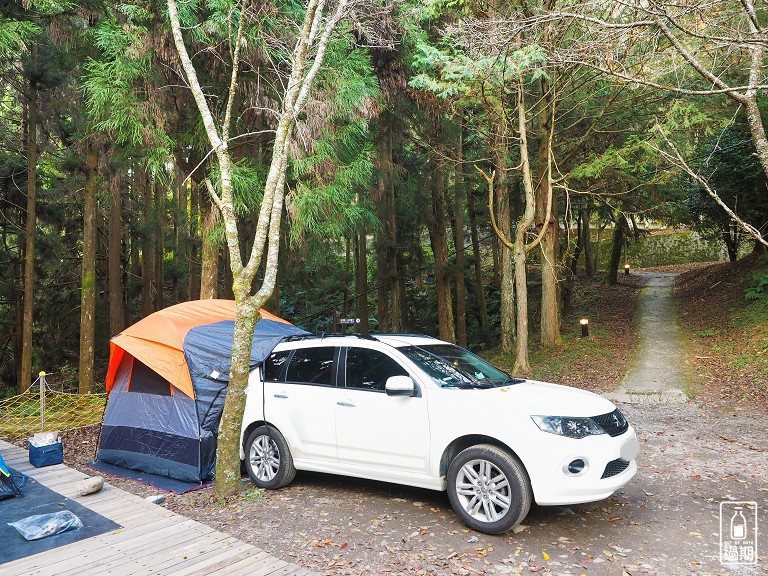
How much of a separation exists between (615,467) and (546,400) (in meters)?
0.78

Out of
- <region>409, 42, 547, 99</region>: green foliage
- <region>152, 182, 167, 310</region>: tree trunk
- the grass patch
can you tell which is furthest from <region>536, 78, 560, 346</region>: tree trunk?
<region>152, 182, 167, 310</region>: tree trunk

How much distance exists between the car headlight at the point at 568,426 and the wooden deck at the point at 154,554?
2238 mm

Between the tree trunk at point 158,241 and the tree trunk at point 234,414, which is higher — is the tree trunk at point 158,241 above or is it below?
above

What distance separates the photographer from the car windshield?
5328mm

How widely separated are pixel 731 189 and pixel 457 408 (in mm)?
16128

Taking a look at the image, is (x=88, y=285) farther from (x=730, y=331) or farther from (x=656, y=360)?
(x=730, y=331)

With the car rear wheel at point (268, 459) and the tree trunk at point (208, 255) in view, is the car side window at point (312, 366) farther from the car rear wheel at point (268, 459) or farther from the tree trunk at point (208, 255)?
the tree trunk at point (208, 255)

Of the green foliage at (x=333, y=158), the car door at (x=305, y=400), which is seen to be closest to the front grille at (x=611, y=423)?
the car door at (x=305, y=400)

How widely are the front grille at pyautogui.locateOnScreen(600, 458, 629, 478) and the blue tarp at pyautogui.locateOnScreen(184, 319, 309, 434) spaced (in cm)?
407

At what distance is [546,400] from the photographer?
4.82m

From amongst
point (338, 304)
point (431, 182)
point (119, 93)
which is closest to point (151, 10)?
point (119, 93)

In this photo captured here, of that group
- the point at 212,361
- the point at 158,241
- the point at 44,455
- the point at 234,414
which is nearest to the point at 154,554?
the point at 234,414

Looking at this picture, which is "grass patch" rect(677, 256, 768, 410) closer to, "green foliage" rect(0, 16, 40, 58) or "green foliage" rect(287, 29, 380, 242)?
"green foliage" rect(287, 29, 380, 242)

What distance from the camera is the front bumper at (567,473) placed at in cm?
432
